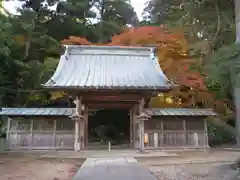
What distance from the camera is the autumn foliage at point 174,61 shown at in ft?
52.3

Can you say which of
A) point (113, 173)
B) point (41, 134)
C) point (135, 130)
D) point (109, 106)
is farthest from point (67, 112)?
point (113, 173)

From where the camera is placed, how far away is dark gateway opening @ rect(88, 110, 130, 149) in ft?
64.1

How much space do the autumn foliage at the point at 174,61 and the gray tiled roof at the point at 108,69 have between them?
5.41ft

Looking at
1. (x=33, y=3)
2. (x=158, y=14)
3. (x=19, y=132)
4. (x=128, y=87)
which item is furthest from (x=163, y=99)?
(x=33, y=3)

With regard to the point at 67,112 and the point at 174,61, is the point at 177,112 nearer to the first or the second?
the point at 174,61

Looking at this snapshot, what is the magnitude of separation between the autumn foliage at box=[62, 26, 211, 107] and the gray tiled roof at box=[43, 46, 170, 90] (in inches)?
Result: 64.9

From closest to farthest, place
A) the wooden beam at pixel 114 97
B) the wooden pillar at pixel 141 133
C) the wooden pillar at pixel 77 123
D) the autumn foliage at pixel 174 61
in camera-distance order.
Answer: the wooden pillar at pixel 77 123 → the wooden pillar at pixel 141 133 → the wooden beam at pixel 114 97 → the autumn foliage at pixel 174 61

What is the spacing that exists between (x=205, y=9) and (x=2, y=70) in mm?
15372

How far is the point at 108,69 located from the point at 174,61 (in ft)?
15.0

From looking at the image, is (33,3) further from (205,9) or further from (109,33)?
(205,9)

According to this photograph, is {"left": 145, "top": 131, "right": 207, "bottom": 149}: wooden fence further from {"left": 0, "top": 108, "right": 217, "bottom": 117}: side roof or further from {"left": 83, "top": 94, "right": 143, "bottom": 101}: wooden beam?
{"left": 83, "top": 94, "right": 143, "bottom": 101}: wooden beam

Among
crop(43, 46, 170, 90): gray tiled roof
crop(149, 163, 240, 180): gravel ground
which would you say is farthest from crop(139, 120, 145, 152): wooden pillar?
crop(149, 163, 240, 180): gravel ground

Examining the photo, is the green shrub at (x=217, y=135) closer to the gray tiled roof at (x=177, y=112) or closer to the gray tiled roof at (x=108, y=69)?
the gray tiled roof at (x=177, y=112)

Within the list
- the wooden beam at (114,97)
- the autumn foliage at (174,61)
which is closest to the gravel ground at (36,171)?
the wooden beam at (114,97)
